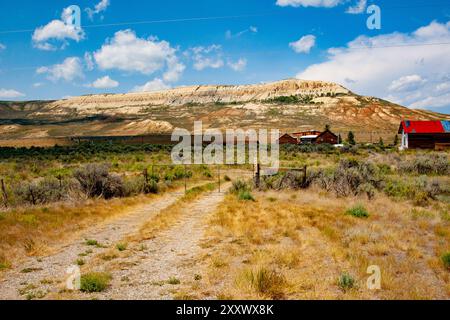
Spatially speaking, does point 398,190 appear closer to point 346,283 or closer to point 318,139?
point 346,283

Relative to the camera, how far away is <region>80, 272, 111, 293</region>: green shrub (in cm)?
610

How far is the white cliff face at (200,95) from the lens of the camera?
162750mm

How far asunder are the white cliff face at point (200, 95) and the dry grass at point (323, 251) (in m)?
147

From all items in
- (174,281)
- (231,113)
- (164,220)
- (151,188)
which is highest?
(231,113)

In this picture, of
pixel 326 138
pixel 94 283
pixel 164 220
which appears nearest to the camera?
pixel 94 283

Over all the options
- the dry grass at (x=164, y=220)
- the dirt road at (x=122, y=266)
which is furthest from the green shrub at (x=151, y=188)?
the dirt road at (x=122, y=266)

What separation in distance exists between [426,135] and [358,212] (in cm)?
4440

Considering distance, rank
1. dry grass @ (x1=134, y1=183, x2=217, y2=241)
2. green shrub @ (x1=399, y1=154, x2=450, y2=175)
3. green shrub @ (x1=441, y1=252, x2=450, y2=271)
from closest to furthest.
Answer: green shrub @ (x1=441, y1=252, x2=450, y2=271) < dry grass @ (x1=134, y1=183, x2=217, y2=241) < green shrub @ (x1=399, y1=154, x2=450, y2=175)

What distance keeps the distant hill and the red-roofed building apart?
37050mm

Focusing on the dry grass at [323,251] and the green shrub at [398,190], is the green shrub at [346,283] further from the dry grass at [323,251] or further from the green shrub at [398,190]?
the green shrub at [398,190]

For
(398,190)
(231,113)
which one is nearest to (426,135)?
(398,190)

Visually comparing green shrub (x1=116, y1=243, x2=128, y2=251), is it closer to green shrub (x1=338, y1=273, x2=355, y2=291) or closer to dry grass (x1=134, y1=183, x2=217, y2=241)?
dry grass (x1=134, y1=183, x2=217, y2=241)

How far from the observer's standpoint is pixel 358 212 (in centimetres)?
1191

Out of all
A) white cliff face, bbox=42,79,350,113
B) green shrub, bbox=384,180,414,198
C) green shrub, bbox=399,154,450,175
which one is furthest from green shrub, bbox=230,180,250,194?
white cliff face, bbox=42,79,350,113
